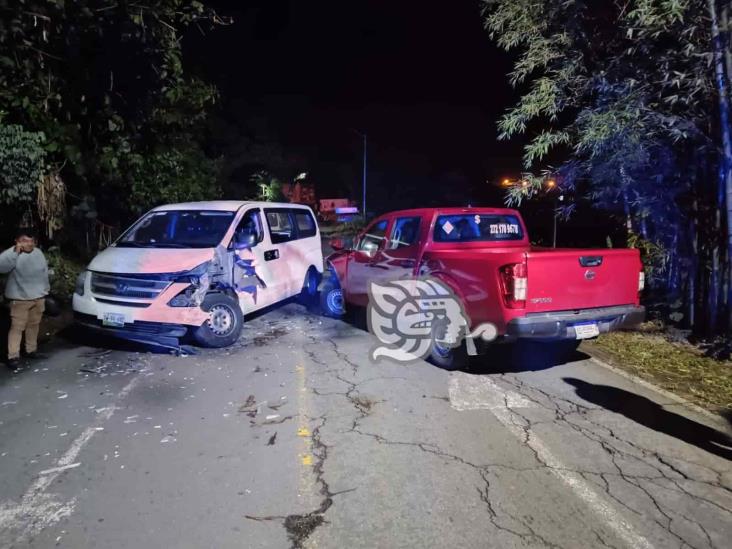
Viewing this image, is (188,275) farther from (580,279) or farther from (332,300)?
(580,279)

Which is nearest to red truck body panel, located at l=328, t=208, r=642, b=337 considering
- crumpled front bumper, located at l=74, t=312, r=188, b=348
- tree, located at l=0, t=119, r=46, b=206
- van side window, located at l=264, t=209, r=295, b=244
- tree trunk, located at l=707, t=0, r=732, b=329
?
tree trunk, located at l=707, t=0, r=732, b=329

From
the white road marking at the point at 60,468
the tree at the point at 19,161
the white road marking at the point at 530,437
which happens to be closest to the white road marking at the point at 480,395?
the white road marking at the point at 530,437

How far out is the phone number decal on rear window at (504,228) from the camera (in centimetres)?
698

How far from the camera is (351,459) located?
3.80 metres

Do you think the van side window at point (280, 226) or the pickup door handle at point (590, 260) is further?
the van side window at point (280, 226)

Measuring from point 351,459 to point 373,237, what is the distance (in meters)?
4.57

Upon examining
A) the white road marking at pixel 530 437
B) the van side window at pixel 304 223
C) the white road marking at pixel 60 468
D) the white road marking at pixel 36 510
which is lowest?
the white road marking at pixel 36 510

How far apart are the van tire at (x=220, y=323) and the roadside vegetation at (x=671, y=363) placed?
491 centimetres

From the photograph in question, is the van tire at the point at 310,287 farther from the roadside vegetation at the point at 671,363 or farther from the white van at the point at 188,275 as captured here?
the roadside vegetation at the point at 671,363

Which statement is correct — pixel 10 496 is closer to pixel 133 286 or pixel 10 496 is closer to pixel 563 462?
pixel 133 286

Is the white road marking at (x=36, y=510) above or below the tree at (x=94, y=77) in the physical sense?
below

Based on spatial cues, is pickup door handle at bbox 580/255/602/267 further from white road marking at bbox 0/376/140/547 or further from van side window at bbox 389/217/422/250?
white road marking at bbox 0/376/140/547

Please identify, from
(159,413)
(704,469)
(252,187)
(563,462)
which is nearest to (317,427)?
(159,413)

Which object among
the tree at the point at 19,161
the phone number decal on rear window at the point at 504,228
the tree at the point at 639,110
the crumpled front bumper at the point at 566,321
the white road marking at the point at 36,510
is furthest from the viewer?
the tree at the point at 19,161
